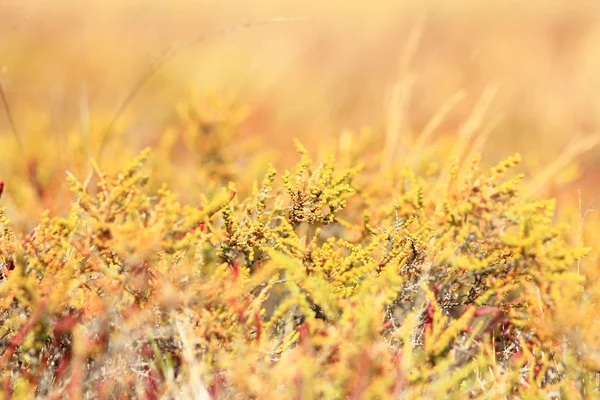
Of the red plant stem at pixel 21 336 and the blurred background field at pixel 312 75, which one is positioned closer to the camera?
the red plant stem at pixel 21 336

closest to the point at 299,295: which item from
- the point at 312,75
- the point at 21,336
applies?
the point at 21,336

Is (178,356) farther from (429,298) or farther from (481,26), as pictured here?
(481,26)

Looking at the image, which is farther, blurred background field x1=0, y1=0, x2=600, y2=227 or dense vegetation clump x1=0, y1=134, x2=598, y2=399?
blurred background field x1=0, y1=0, x2=600, y2=227

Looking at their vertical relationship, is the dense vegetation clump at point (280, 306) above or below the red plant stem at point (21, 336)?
below

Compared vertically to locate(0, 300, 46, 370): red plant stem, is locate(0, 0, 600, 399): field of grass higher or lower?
lower

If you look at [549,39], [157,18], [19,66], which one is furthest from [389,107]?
[157,18]

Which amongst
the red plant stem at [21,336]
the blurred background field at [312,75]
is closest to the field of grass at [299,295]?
the red plant stem at [21,336]

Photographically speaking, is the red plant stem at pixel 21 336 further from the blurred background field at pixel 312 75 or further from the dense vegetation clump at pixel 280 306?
the blurred background field at pixel 312 75

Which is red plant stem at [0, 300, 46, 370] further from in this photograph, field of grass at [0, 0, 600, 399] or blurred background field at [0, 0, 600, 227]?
blurred background field at [0, 0, 600, 227]

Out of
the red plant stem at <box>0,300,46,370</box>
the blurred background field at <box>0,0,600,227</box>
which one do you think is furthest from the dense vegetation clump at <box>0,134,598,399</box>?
the blurred background field at <box>0,0,600,227</box>
